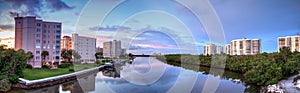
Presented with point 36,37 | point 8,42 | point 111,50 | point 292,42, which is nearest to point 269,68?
point 36,37

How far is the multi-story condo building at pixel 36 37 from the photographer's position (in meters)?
17.7

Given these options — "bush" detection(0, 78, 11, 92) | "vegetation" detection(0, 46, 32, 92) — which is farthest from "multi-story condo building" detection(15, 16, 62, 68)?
"bush" detection(0, 78, 11, 92)

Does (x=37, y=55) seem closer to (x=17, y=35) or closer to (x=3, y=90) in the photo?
(x=17, y=35)

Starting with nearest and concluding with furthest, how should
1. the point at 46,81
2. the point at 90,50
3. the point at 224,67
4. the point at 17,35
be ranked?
the point at 46,81 → the point at 17,35 → the point at 224,67 → the point at 90,50

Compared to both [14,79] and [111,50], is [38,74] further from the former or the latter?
[111,50]

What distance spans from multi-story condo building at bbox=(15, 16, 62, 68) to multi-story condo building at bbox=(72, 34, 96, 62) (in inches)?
372

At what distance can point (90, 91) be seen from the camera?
923 cm

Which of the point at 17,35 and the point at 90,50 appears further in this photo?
the point at 90,50

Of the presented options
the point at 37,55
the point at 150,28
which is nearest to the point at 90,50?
the point at 37,55

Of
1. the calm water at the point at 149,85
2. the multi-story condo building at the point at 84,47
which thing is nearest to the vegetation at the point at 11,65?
the calm water at the point at 149,85

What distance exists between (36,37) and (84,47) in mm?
12550

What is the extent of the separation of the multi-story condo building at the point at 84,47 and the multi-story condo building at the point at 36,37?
9.45 meters

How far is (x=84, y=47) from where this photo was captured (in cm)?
3081

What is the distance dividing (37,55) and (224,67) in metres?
17.2
